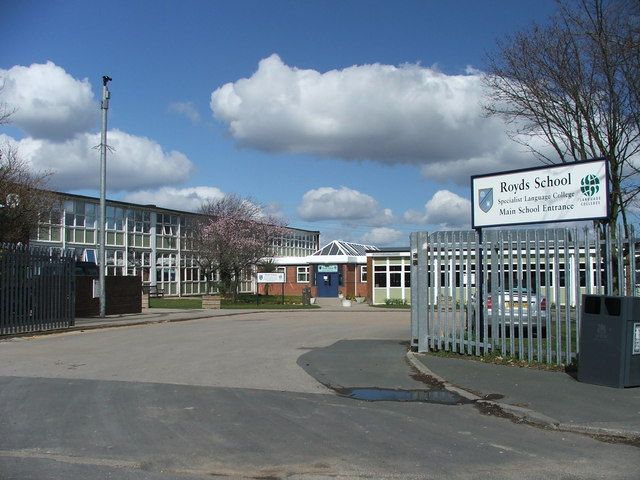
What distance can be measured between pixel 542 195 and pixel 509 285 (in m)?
1.82

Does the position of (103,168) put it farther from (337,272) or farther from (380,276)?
(337,272)

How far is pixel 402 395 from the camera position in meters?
8.80

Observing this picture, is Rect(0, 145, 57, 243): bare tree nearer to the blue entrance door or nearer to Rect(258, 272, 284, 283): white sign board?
Rect(258, 272, 284, 283): white sign board

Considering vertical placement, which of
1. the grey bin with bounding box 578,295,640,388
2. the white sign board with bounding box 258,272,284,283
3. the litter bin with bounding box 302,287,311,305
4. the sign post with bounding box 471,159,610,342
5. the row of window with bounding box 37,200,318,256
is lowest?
the litter bin with bounding box 302,287,311,305

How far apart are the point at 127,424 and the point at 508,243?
7049 mm

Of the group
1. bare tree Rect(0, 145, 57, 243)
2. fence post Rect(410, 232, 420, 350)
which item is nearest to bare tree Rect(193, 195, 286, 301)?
bare tree Rect(0, 145, 57, 243)

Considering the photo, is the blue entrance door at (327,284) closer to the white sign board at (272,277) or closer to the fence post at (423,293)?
the white sign board at (272,277)

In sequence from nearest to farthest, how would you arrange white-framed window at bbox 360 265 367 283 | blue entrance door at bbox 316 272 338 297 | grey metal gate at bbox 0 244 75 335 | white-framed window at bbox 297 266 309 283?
1. grey metal gate at bbox 0 244 75 335
2. white-framed window at bbox 360 265 367 283
3. blue entrance door at bbox 316 272 338 297
4. white-framed window at bbox 297 266 309 283

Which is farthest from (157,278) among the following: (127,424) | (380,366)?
(127,424)

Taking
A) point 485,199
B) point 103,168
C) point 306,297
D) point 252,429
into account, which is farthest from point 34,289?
point 306,297

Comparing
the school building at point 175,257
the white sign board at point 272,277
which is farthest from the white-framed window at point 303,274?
the white sign board at point 272,277

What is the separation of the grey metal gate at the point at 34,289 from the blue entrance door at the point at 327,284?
33851 mm

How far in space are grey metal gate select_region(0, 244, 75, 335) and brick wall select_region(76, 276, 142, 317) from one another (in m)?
5.65

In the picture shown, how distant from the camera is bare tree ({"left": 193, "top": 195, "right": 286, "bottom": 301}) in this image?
44.2 m
